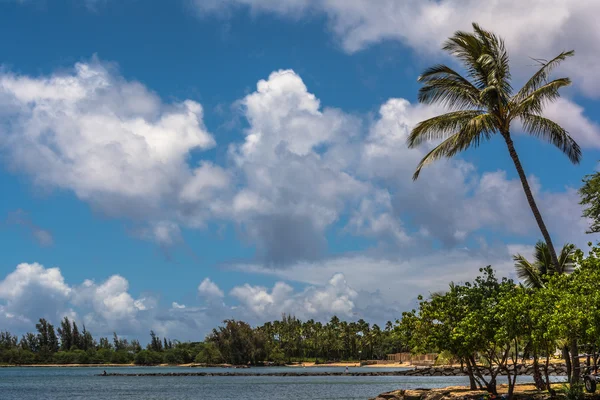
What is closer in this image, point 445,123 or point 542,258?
point 445,123

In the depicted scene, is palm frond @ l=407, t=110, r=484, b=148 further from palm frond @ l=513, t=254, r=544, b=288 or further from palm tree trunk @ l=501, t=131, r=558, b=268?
palm frond @ l=513, t=254, r=544, b=288

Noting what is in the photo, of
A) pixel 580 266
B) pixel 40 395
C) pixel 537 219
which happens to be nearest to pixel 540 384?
pixel 580 266

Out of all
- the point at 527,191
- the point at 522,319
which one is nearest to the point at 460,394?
the point at 522,319

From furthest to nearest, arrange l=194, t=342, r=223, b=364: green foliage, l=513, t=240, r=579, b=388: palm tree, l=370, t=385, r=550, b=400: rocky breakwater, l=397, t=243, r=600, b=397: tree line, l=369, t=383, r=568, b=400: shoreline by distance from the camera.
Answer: l=194, t=342, r=223, b=364: green foliage < l=513, t=240, r=579, b=388: palm tree < l=369, t=383, r=568, b=400: shoreline < l=370, t=385, r=550, b=400: rocky breakwater < l=397, t=243, r=600, b=397: tree line

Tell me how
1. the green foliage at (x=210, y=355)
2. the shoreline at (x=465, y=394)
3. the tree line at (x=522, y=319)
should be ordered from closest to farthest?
the tree line at (x=522, y=319)
the shoreline at (x=465, y=394)
the green foliage at (x=210, y=355)

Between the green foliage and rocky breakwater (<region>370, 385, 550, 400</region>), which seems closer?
rocky breakwater (<region>370, 385, 550, 400</region>)

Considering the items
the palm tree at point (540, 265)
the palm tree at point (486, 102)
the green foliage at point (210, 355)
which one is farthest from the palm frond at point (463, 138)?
the green foliage at point (210, 355)

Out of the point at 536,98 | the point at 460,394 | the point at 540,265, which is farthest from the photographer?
the point at 540,265

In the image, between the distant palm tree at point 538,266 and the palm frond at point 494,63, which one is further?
the distant palm tree at point 538,266

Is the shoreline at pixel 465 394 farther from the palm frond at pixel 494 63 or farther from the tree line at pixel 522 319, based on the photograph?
the palm frond at pixel 494 63

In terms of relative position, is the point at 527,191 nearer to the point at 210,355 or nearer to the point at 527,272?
the point at 527,272

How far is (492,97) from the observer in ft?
93.7

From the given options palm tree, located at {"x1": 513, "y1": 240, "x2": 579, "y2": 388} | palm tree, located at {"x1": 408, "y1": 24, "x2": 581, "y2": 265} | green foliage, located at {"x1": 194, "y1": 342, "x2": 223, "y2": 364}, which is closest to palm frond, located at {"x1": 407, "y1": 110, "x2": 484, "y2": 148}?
palm tree, located at {"x1": 408, "y1": 24, "x2": 581, "y2": 265}

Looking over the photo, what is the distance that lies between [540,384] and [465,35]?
2125 centimetres
